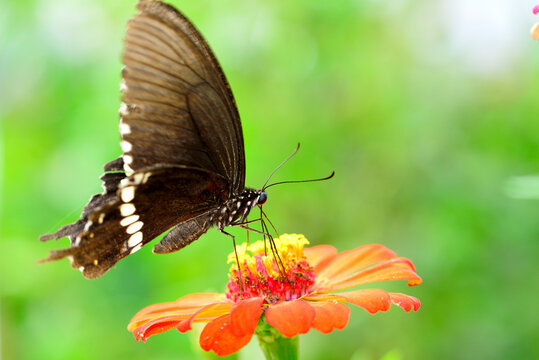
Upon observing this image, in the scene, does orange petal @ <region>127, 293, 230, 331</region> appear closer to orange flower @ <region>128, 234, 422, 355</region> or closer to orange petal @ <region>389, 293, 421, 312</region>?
orange flower @ <region>128, 234, 422, 355</region>

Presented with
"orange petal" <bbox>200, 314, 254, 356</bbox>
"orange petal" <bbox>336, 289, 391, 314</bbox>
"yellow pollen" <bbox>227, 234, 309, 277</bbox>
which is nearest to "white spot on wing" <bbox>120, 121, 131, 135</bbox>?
"yellow pollen" <bbox>227, 234, 309, 277</bbox>

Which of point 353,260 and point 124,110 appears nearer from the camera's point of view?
point 124,110

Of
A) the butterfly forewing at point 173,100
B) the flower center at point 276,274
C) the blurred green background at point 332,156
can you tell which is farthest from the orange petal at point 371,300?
the blurred green background at point 332,156

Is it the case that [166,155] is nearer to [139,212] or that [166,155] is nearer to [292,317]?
[139,212]

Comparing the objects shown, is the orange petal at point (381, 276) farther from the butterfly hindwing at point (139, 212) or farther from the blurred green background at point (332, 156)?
the blurred green background at point (332, 156)

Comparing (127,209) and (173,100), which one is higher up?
(173,100)

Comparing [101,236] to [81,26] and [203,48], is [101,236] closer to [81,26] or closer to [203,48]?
[203,48]

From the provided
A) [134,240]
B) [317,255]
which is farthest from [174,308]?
[317,255]
